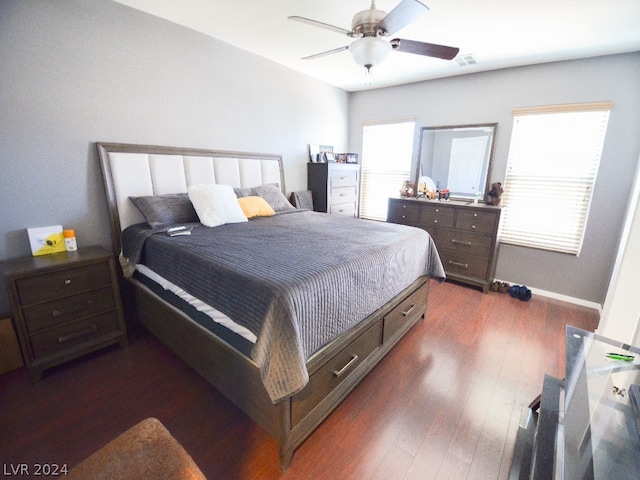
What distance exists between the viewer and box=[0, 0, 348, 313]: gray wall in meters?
1.81

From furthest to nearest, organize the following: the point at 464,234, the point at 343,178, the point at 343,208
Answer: the point at 343,208 → the point at 343,178 → the point at 464,234

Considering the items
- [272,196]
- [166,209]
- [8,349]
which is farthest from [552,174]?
[8,349]

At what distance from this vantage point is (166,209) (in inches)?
89.6

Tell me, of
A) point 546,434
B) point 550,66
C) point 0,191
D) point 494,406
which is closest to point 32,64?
point 0,191

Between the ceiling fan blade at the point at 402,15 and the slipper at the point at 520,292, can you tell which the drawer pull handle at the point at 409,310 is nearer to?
the slipper at the point at 520,292

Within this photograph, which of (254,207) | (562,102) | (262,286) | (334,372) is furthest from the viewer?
(562,102)

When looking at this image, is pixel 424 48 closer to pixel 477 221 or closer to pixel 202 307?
pixel 477 221

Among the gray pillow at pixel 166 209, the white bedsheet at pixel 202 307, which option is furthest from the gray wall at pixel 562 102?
the white bedsheet at pixel 202 307

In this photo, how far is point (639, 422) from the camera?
1021mm

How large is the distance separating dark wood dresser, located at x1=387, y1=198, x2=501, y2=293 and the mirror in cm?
40

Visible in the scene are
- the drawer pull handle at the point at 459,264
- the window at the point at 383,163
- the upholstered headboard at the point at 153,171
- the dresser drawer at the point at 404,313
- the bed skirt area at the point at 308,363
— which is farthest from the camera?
the window at the point at 383,163

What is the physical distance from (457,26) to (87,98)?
2.89 metres

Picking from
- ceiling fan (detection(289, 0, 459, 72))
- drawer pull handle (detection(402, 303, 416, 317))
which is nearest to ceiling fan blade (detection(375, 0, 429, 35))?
ceiling fan (detection(289, 0, 459, 72))

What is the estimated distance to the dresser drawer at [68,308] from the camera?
5.54 ft
